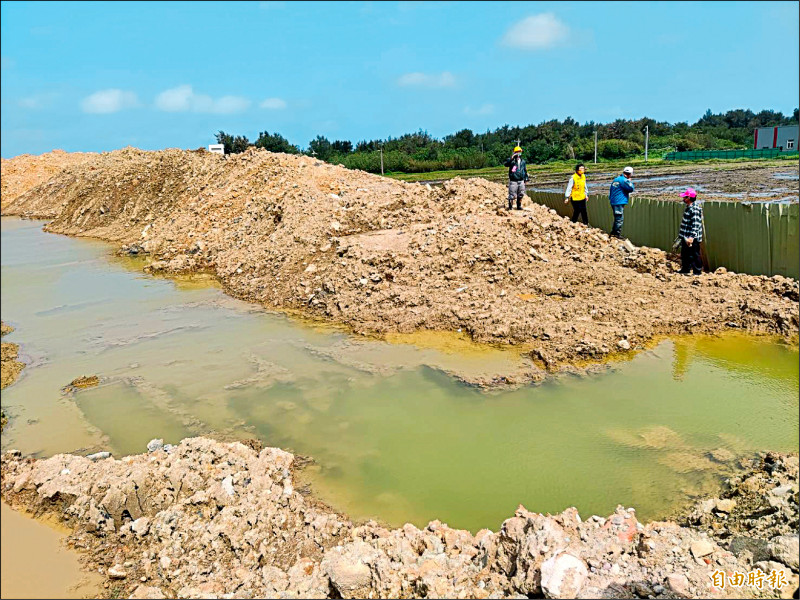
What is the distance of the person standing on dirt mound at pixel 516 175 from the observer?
11.4 metres

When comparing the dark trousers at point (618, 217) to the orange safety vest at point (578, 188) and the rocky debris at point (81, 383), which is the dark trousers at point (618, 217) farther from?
the rocky debris at point (81, 383)

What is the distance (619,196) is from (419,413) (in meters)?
7.43

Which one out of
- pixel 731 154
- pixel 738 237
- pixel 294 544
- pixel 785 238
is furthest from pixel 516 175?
pixel 731 154

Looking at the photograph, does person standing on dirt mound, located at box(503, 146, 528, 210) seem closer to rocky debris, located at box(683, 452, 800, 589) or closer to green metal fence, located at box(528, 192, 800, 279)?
green metal fence, located at box(528, 192, 800, 279)

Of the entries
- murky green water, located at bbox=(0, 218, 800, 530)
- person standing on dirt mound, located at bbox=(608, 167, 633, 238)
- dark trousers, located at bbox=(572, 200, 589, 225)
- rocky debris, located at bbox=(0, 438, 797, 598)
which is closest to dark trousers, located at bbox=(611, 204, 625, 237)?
person standing on dirt mound, located at bbox=(608, 167, 633, 238)

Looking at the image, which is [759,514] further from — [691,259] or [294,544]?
[691,259]

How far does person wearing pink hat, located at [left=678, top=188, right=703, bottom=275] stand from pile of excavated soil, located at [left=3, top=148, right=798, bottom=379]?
1.02ft

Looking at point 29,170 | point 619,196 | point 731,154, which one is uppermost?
point 29,170

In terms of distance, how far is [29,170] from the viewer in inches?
1550

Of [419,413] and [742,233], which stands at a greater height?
[742,233]

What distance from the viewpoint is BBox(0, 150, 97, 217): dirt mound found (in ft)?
117

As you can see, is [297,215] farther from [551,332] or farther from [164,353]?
[551,332]

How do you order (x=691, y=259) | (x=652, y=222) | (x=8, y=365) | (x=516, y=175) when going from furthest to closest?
(x=516, y=175) < (x=652, y=222) < (x=691, y=259) < (x=8, y=365)

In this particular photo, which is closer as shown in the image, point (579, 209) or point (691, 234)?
point (691, 234)
